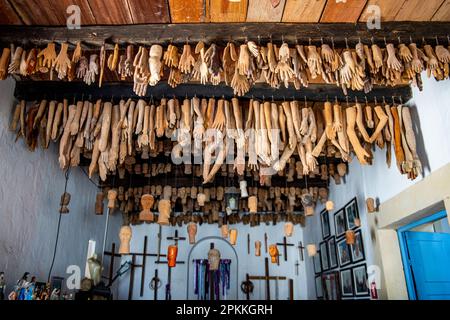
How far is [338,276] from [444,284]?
6.92ft

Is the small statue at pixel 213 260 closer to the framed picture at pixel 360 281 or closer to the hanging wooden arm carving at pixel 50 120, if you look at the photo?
the framed picture at pixel 360 281

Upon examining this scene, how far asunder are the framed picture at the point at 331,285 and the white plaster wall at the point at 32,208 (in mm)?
4191

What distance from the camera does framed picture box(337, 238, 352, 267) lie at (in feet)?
18.0

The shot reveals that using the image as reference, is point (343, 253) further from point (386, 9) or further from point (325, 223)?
point (386, 9)

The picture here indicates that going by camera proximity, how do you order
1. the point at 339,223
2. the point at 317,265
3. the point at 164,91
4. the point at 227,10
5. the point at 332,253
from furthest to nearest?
the point at 317,265 < the point at 332,253 < the point at 339,223 < the point at 164,91 < the point at 227,10

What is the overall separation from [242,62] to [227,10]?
→ 1.23ft

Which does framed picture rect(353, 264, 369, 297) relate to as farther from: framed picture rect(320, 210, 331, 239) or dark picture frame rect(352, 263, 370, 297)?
framed picture rect(320, 210, 331, 239)

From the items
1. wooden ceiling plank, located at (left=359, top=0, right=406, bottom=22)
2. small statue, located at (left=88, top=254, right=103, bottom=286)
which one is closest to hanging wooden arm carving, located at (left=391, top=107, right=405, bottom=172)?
wooden ceiling plank, located at (left=359, top=0, right=406, bottom=22)

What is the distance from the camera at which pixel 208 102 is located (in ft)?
10.8

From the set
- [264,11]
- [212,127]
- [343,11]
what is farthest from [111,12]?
[343,11]

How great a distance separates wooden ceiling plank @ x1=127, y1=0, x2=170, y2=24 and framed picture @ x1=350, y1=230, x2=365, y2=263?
3.99m

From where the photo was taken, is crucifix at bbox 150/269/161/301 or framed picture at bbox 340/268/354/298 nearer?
framed picture at bbox 340/268/354/298

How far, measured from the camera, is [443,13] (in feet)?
8.45
